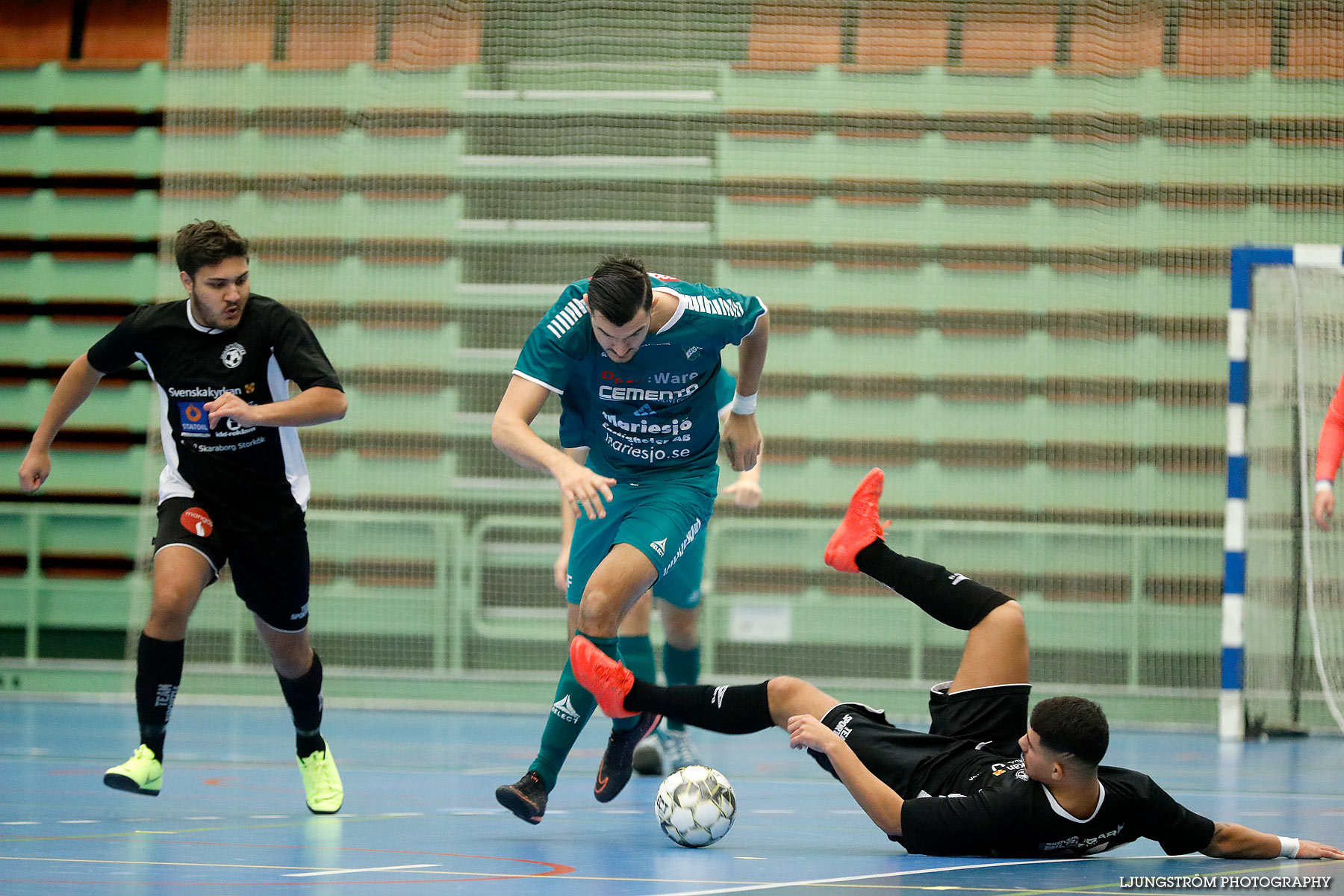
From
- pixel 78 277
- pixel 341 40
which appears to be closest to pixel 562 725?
pixel 341 40

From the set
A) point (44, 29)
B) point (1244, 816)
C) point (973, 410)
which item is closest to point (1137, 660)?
point (973, 410)

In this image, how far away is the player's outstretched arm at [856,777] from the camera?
4051 mm

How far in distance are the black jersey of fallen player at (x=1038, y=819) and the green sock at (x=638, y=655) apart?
221 cm

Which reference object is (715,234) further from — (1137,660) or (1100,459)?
(1137,660)

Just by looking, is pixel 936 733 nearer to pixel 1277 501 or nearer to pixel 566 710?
pixel 566 710

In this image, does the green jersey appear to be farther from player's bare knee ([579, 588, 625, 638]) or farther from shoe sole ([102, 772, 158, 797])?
shoe sole ([102, 772, 158, 797])

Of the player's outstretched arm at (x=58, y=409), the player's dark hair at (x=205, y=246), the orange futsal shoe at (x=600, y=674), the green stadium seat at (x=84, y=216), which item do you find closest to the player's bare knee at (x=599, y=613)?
the orange futsal shoe at (x=600, y=674)

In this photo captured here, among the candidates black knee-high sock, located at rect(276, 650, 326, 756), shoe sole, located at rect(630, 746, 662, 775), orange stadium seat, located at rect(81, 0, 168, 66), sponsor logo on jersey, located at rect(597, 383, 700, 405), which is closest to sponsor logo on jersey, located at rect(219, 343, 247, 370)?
black knee-high sock, located at rect(276, 650, 326, 756)

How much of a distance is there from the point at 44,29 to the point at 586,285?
9409 millimetres

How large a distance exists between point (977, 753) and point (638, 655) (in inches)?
86.4

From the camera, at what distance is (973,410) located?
10828 millimetres

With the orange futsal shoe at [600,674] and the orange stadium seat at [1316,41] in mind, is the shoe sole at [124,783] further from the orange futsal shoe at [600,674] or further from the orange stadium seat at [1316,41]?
the orange stadium seat at [1316,41]

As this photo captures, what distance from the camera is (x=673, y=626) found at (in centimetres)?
665

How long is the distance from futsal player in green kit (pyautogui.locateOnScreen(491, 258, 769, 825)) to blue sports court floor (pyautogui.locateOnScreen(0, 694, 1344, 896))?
1.40 ft
